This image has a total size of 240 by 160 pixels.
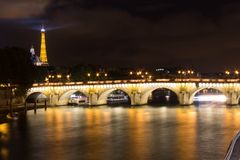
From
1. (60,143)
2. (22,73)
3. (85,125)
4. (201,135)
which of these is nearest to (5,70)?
(22,73)

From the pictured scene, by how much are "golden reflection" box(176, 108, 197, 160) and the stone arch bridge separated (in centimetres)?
1373

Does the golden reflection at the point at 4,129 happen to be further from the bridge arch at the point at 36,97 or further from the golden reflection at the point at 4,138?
the bridge arch at the point at 36,97

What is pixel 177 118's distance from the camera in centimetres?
5769

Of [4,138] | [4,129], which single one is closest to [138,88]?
[4,129]

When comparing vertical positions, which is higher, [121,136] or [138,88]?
[138,88]

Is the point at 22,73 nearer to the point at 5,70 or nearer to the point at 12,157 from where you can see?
the point at 5,70

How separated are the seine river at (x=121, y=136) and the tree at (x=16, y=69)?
5.93 metres

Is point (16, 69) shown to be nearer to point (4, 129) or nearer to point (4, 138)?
point (4, 129)

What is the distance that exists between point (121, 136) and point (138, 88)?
38.1 m

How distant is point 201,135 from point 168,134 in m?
2.83

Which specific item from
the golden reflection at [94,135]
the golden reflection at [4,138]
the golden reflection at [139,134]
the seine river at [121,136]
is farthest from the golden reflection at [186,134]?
the golden reflection at [4,138]

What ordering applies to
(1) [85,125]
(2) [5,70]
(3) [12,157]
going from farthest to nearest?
(2) [5,70], (1) [85,125], (3) [12,157]

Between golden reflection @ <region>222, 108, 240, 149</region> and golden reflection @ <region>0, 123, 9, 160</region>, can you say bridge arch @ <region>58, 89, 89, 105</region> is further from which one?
golden reflection @ <region>222, 108, 240, 149</region>

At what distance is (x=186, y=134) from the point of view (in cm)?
4484
